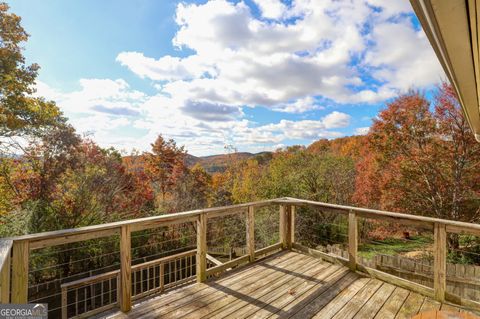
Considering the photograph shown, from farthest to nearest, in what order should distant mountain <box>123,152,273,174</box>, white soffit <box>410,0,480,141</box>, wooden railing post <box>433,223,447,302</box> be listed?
distant mountain <box>123,152,273,174</box> < wooden railing post <box>433,223,447,302</box> < white soffit <box>410,0,480,141</box>

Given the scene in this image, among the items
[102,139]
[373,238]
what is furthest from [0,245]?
[373,238]

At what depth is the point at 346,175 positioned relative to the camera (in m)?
11.4

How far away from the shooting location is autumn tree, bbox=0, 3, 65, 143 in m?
7.90

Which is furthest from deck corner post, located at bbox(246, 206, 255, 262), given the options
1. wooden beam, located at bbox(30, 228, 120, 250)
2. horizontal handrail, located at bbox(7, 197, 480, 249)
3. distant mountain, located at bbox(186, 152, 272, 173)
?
distant mountain, located at bbox(186, 152, 272, 173)

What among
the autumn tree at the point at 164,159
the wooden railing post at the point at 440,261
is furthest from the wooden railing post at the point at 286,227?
the autumn tree at the point at 164,159

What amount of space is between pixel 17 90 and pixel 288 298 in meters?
10.4

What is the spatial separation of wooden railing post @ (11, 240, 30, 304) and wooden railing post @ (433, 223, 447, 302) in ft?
13.0

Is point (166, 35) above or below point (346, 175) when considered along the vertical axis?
above

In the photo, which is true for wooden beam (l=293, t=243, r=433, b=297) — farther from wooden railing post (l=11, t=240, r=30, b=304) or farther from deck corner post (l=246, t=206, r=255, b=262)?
wooden railing post (l=11, t=240, r=30, b=304)

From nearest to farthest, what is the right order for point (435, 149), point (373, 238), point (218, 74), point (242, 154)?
point (435, 149) < point (218, 74) < point (373, 238) < point (242, 154)

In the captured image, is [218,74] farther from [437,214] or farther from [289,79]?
[437,214]

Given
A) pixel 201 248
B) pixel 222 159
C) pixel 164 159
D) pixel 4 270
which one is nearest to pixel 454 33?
pixel 4 270

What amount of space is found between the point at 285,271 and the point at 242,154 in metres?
19.5

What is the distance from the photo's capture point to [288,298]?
2799 mm
